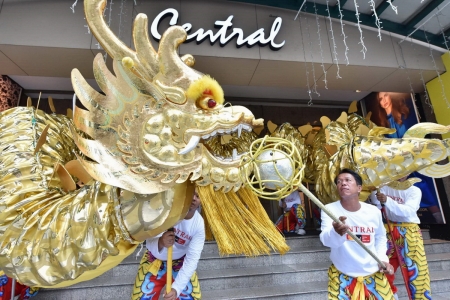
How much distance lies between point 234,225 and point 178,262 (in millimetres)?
1166

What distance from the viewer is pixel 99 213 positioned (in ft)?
2.42

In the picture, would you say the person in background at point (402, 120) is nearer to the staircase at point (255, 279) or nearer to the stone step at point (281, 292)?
the staircase at point (255, 279)

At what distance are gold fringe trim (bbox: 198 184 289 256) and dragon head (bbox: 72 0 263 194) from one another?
20 centimetres

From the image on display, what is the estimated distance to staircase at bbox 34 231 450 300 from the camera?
2461 mm

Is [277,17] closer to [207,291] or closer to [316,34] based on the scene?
[316,34]

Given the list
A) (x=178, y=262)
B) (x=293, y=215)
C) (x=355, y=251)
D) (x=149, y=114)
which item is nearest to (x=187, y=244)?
(x=178, y=262)

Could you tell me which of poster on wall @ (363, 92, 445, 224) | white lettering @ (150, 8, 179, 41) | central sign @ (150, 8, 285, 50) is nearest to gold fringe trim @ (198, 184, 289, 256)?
white lettering @ (150, 8, 179, 41)

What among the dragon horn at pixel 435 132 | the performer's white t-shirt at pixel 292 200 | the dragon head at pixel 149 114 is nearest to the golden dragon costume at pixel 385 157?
the dragon horn at pixel 435 132

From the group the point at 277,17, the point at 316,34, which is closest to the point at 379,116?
the point at 316,34

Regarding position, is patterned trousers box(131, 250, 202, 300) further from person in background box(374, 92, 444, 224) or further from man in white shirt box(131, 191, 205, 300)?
person in background box(374, 92, 444, 224)

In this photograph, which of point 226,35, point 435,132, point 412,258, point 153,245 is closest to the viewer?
point 435,132

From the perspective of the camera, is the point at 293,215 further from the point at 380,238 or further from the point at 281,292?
the point at 380,238

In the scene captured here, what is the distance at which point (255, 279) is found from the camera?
2830 millimetres

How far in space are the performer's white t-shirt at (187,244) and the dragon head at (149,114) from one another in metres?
1.18
